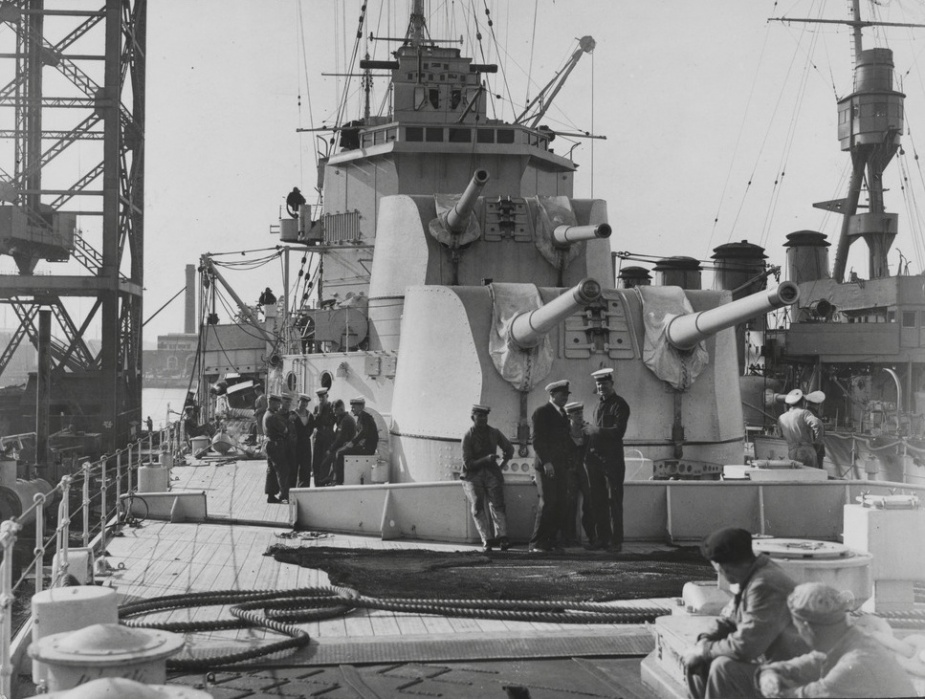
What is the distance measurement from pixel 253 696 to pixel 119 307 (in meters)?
20.4

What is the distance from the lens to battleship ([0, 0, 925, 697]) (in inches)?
152

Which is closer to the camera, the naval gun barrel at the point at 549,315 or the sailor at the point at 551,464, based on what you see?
the naval gun barrel at the point at 549,315

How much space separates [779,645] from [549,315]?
4525mm

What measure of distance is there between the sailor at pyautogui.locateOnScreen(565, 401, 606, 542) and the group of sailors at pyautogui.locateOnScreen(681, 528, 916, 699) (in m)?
3.47

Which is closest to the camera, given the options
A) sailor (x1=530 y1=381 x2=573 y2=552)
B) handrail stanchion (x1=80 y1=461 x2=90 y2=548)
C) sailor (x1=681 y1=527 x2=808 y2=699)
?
sailor (x1=681 y1=527 x2=808 y2=699)

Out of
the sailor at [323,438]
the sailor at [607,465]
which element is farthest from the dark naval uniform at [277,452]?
the sailor at [607,465]

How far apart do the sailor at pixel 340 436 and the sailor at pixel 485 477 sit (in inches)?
95.7

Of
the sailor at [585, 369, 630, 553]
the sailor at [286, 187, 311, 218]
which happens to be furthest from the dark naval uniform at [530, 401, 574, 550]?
the sailor at [286, 187, 311, 218]

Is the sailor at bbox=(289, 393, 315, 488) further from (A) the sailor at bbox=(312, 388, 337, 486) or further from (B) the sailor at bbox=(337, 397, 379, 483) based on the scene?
(B) the sailor at bbox=(337, 397, 379, 483)

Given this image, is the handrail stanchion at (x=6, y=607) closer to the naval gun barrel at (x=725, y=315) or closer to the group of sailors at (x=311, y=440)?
the naval gun barrel at (x=725, y=315)

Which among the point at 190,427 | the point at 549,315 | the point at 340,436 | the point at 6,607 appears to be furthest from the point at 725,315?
the point at 190,427

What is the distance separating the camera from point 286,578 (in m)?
5.98

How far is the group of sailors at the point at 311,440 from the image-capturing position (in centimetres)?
→ 904

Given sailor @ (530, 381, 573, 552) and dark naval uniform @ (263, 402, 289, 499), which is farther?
dark naval uniform @ (263, 402, 289, 499)
